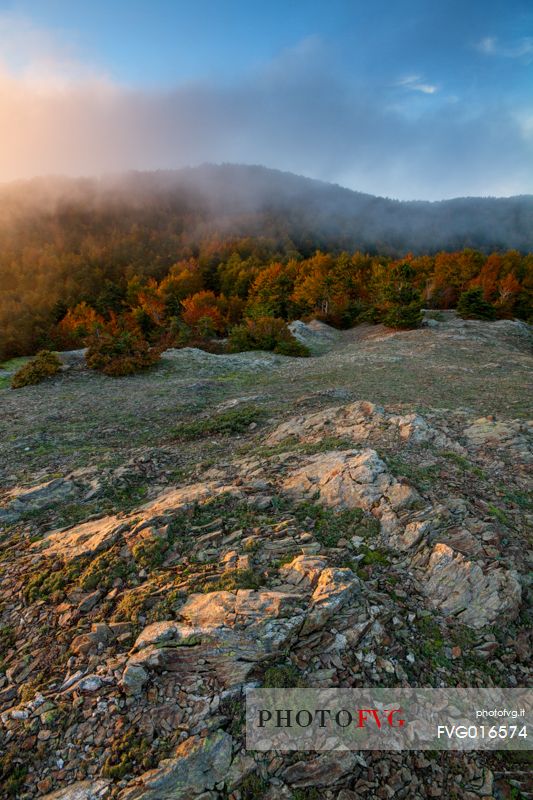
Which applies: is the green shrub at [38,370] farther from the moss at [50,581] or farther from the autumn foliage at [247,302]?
the moss at [50,581]

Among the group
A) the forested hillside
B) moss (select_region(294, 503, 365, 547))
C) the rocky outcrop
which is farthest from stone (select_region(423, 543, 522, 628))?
the forested hillside

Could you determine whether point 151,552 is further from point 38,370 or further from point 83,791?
point 38,370

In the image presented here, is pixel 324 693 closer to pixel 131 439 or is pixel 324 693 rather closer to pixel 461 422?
pixel 461 422

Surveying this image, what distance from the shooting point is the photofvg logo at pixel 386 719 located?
10.6 feet

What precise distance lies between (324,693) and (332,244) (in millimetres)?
121677

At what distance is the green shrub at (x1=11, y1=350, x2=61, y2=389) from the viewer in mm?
18219

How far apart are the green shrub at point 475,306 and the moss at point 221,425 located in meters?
36.0

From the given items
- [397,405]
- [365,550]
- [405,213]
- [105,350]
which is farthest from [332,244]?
[365,550]

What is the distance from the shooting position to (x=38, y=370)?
1872cm

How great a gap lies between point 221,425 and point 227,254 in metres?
79.9

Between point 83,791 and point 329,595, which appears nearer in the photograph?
point 83,791

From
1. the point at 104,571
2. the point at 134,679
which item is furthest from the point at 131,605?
the point at 134,679

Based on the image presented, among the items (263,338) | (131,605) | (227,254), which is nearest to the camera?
(131,605)

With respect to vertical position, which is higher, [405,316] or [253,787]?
[253,787]
